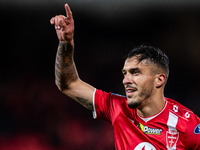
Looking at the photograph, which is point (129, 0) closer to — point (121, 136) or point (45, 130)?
point (45, 130)

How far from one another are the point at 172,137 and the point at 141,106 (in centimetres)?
37

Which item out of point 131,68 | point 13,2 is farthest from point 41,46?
point 131,68

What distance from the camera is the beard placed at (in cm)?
195

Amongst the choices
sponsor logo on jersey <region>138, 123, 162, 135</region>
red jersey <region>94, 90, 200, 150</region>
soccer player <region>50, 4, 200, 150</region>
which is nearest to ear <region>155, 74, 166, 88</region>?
soccer player <region>50, 4, 200, 150</region>

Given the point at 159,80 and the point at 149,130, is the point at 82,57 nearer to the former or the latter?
the point at 159,80

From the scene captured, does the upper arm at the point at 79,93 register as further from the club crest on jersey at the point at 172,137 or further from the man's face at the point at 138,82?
the club crest on jersey at the point at 172,137

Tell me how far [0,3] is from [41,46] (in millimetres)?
1372

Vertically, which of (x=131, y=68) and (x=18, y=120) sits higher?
(x=131, y=68)

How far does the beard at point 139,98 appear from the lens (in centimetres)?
195

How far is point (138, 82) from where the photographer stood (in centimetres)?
196

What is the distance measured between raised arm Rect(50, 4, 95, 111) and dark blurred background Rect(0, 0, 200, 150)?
3064mm

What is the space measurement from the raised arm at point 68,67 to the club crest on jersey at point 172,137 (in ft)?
2.45

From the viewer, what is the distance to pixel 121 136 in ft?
6.65

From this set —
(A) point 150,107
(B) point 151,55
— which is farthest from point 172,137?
(B) point 151,55
